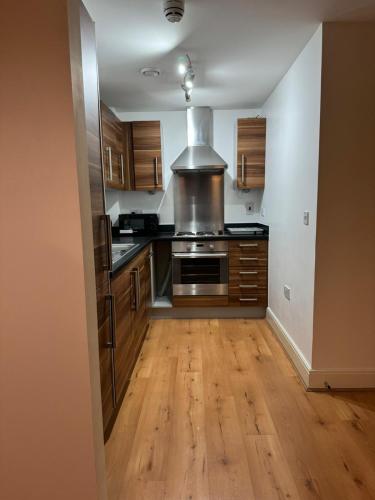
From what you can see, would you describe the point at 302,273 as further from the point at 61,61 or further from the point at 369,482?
the point at 61,61

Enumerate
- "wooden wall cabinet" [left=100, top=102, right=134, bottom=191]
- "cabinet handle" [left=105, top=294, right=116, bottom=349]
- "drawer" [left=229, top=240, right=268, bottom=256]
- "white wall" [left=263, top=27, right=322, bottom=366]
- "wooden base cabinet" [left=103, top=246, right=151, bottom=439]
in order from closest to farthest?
"cabinet handle" [left=105, top=294, right=116, bottom=349]
"wooden base cabinet" [left=103, top=246, right=151, bottom=439]
"white wall" [left=263, top=27, right=322, bottom=366]
"wooden wall cabinet" [left=100, top=102, right=134, bottom=191]
"drawer" [left=229, top=240, right=268, bottom=256]

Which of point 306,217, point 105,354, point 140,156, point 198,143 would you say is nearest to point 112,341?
A: point 105,354

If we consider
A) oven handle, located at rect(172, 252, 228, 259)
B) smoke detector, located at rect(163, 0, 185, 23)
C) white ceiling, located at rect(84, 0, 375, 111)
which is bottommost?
oven handle, located at rect(172, 252, 228, 259)

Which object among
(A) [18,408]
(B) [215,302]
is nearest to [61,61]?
(A) [18,408]

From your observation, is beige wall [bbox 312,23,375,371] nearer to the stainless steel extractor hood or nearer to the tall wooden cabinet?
the tall wooden cabinet

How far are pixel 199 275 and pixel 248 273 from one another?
0.54m

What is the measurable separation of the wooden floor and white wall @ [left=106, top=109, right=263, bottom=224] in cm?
195

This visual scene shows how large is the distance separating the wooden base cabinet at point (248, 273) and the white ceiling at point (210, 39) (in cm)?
160

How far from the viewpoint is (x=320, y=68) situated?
6.39 ft

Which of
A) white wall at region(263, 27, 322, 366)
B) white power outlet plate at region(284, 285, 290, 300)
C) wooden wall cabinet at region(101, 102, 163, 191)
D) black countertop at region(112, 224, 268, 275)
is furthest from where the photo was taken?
wooden wall cabinet at region(101, 102, 163, 191)

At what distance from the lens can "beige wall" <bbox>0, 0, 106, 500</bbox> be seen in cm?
89

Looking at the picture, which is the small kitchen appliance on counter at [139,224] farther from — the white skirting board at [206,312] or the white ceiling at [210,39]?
the white ceiling at [210,39]

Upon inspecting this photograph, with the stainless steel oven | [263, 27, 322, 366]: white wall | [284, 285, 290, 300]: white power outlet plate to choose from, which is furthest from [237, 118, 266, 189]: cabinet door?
[284, 285, 290, 300]: white power outlet plate

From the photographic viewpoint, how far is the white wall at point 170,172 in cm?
385
